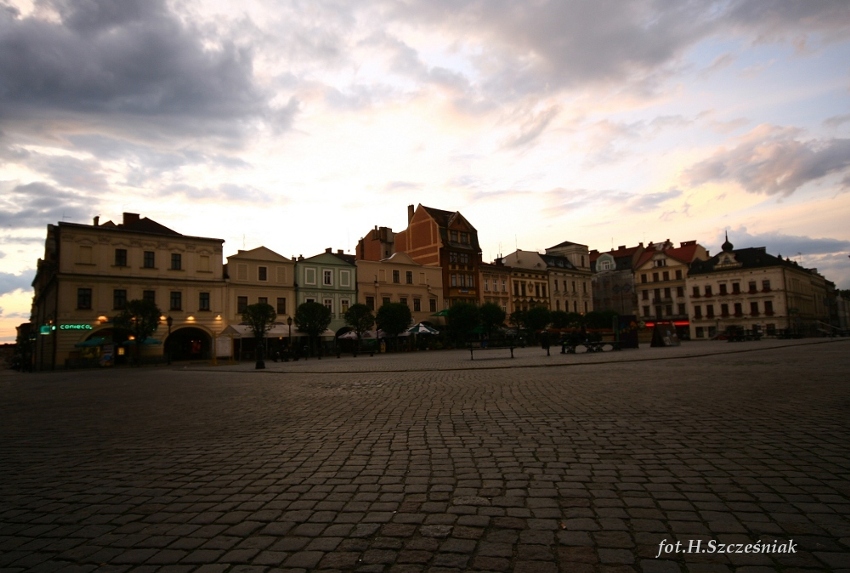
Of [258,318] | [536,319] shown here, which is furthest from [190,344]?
[536,319]

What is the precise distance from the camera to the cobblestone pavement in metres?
3.34

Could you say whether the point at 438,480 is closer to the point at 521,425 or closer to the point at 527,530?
the point at 527,530

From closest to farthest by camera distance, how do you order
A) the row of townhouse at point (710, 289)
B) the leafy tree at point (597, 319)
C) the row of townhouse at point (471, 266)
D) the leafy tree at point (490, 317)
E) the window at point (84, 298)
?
1. the window at point (84, 298)
2. the leafy tree at point (490, 317)
3. the row of townhouse at point (471, 266)
4. the leafy tree at point (597, 319)
5. the row of townhouse at point (710, 289)

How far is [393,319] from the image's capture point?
52875 mm

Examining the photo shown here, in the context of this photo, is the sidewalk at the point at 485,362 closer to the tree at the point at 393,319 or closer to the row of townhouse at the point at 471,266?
the tree at the point at 393,319

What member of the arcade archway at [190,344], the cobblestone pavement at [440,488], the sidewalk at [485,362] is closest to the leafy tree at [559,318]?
the sidewalk at [485,362]

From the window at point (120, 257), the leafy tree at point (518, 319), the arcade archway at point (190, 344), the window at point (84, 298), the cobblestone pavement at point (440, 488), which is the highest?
the window at point (120, 257)

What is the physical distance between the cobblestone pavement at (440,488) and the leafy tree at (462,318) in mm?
48451

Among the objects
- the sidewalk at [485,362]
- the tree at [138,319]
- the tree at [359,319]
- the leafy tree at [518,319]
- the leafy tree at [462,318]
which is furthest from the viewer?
the leafy tree at [518,319]

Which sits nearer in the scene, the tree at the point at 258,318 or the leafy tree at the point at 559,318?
the tree at the point at 258,318

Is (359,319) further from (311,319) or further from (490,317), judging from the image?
(490,317)

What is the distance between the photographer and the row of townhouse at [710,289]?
75.8 meters

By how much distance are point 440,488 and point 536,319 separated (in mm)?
61003

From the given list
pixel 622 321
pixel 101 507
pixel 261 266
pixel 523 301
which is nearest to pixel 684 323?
pixel 523 301
